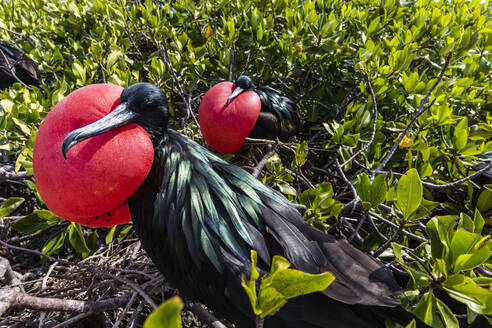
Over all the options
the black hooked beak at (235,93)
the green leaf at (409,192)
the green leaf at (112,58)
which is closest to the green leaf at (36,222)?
the green leaf at (112,58)

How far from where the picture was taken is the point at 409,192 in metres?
0.59

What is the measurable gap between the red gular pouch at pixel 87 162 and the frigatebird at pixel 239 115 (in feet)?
2.33

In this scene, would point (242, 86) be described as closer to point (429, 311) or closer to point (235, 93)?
point (235, 93)

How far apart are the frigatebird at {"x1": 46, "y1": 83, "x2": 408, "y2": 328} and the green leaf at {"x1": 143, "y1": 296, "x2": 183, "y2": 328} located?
507 mm

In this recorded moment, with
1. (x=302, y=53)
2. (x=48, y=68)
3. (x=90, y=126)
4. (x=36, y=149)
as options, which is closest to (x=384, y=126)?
(x=302, y=53)

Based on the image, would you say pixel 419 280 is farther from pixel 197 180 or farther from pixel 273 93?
pixel 273 93

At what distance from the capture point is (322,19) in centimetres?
131

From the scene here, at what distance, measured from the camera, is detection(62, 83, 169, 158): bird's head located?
2.10 ft

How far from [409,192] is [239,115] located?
40.2 inches

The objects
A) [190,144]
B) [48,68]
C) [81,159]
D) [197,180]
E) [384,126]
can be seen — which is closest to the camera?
[81,159]

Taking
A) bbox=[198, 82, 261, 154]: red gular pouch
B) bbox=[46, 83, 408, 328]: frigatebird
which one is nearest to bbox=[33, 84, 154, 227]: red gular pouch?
bbox=[46, 83, 408, 328]: frigatebird

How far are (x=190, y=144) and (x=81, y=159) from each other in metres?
0.32

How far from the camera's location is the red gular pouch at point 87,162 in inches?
25.9

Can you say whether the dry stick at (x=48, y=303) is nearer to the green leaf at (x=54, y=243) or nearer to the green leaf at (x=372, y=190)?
the green leaf at (x=54, y=243)
